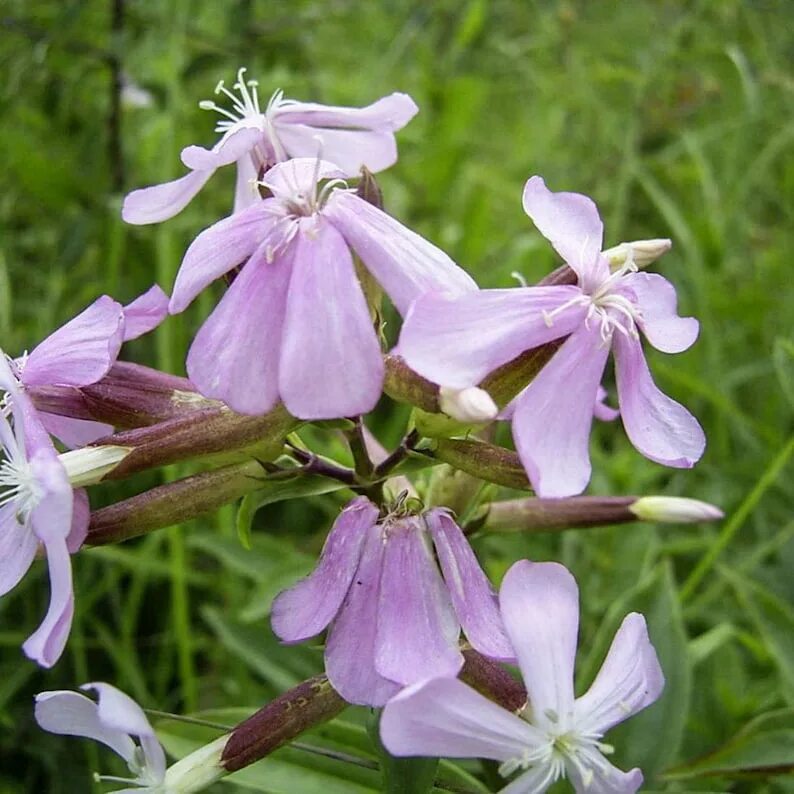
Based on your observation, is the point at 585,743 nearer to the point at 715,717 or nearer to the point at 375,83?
the point at 715,717

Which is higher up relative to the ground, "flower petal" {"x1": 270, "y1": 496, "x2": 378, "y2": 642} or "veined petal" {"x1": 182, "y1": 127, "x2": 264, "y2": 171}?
"veined petal" {"x1": 182, "y1": 127, "x2": 264, "y2": 171}

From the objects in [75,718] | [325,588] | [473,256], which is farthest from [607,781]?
[473,256]

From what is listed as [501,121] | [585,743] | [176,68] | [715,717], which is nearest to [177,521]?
[585,743]

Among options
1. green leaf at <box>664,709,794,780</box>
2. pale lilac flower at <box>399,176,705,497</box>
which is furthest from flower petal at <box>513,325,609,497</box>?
green leaf at <box>664,709,794,780</box>

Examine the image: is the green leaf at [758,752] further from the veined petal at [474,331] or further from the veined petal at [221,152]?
the veined petal at [221,152]

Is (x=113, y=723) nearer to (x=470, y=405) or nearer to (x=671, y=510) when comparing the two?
(x=470, y=405)

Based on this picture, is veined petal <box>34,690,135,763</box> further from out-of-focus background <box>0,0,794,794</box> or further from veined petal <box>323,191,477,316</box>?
veined petal <box>323,191,477,316</box>
